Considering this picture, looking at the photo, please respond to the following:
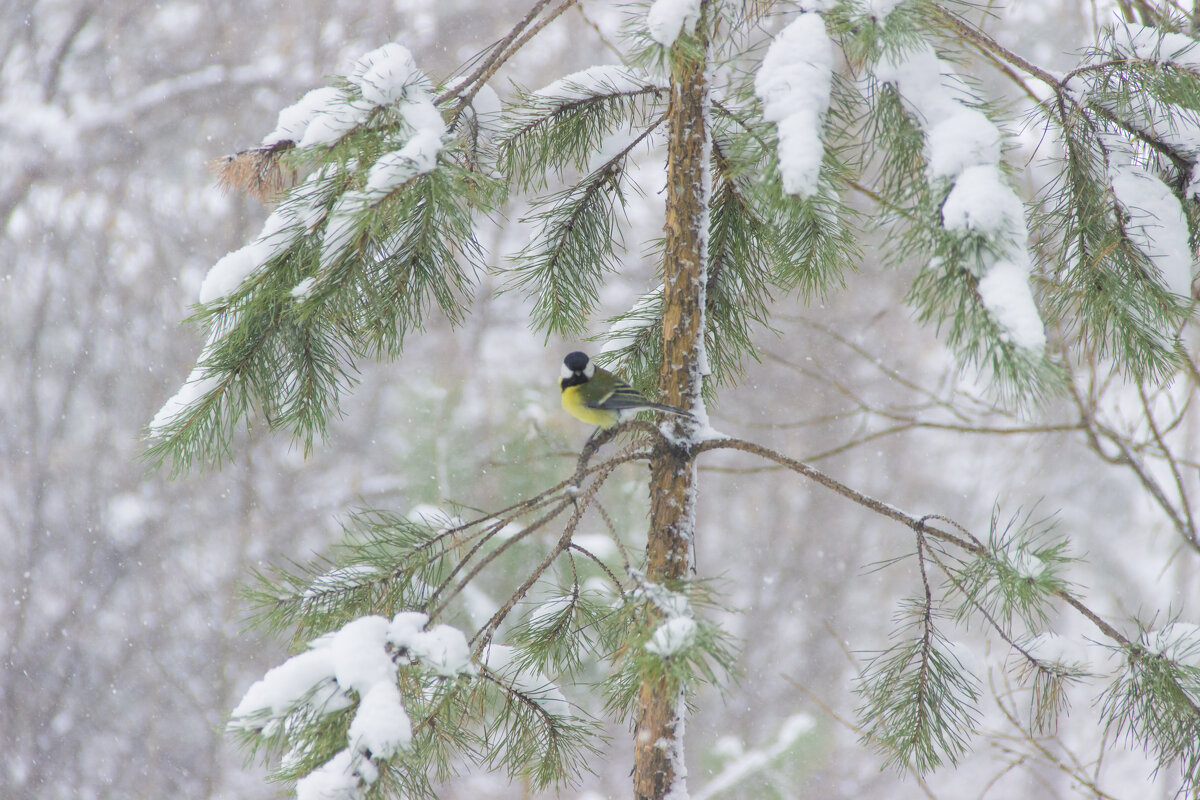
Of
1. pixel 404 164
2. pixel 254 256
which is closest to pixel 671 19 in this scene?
pixel 404 164

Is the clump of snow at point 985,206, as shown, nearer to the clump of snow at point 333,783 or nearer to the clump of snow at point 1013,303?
the clump of snow at point 1013,303

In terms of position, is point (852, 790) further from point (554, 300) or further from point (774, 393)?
point (554, 300)

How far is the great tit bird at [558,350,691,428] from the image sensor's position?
1.22m

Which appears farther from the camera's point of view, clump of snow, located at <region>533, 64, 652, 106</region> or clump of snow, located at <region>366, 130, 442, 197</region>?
clump of snow, located at <region>533, 64, 652, 106</region>

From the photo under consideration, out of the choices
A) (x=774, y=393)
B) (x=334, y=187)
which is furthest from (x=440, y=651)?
(x=774, y=393)

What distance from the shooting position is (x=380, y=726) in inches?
24.9

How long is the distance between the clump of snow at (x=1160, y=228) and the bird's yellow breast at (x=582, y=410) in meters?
0.75

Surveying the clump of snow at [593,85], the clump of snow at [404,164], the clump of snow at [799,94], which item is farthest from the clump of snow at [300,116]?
the clump of snow at [799,94]

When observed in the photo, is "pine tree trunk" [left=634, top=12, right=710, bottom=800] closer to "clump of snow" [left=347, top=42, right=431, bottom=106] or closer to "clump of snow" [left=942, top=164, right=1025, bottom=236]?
"clump of snow" [left=347, top=42, right=431, bottom=106]

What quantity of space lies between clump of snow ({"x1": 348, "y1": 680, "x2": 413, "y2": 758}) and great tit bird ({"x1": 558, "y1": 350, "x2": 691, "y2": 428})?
1.91ft

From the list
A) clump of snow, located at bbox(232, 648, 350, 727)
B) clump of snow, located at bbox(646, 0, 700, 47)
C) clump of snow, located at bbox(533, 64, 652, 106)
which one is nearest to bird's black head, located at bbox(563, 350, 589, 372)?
clump of snow, located at bbox(533, 64, 652, 106)

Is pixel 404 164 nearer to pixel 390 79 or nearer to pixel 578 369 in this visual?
pixel 390 79

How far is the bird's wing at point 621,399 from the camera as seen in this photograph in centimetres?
119

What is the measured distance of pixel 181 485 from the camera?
13.7ft
